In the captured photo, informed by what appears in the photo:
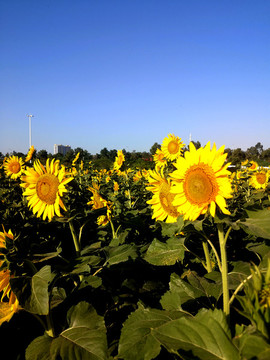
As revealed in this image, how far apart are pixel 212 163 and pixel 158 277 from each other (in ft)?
5.46

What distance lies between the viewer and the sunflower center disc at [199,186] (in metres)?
1.68

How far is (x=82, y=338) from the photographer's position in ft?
4.59

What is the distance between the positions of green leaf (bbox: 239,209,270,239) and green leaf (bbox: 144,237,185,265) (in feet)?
1.69

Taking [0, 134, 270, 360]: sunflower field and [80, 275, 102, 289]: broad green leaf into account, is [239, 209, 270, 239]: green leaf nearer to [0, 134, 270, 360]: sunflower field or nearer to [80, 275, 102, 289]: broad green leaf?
[0, 134, 270, 360]: sunflower field

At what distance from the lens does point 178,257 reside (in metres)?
1.80

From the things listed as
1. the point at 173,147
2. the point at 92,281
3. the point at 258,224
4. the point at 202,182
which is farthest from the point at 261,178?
the point at 92,281

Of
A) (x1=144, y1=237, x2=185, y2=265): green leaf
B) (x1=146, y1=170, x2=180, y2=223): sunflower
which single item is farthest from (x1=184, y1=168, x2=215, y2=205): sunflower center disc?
(x1=146, y1=170, x2=180, y2=223): sunflower

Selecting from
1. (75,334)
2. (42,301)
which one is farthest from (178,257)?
(42,301)

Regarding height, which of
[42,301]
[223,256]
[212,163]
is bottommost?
[42,301]

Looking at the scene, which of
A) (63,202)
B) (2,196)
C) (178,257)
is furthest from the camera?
(2,196)

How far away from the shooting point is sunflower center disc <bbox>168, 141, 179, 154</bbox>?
536 cm

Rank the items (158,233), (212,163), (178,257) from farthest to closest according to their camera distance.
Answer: (158,233), (178,257), (212,163)

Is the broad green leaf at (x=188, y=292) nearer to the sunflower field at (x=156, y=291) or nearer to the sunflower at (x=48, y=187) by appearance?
the sunflower field at (x=156, y=291)

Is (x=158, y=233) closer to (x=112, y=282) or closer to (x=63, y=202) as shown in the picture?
(x=112, y=282)
